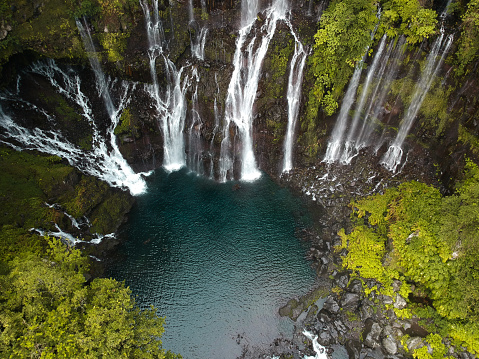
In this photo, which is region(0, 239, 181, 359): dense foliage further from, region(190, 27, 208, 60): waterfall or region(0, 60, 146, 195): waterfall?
region(190, 27, 208, 60): waterfall

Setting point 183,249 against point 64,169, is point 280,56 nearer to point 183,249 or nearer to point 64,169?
point 183,249

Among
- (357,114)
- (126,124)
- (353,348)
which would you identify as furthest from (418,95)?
(126,124)

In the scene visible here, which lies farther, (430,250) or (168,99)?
(168,99)

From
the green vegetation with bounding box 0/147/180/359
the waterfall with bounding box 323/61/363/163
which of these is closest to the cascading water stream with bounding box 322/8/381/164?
the waterfall with bounding box 323/61/363/163

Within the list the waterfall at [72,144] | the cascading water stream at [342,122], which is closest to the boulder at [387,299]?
the cascading water stream at [342,122]

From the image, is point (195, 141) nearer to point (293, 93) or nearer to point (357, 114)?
point (293, 93)

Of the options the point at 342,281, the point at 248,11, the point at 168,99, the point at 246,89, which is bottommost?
the point at 342,281
